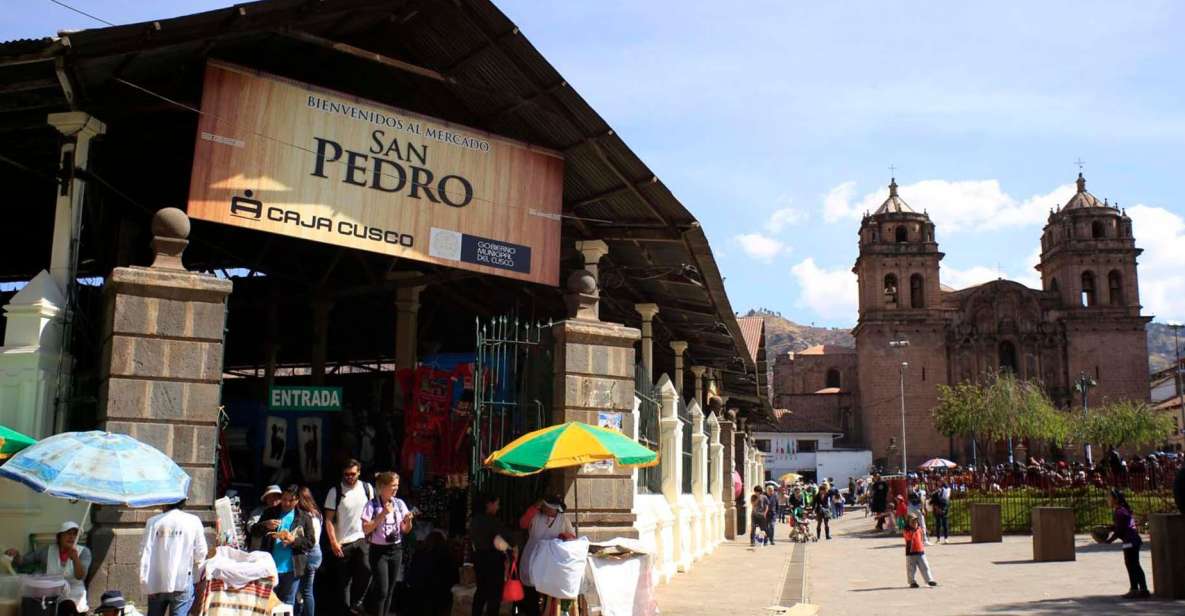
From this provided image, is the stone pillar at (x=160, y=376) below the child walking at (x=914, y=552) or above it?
above

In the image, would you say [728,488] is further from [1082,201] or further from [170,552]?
[1082,201]

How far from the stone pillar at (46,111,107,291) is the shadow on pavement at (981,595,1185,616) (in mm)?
10444

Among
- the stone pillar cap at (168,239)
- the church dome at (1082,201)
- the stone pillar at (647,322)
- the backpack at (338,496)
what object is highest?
the church dome at (1082,201)

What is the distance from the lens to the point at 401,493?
13.2m

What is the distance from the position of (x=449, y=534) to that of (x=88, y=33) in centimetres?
645

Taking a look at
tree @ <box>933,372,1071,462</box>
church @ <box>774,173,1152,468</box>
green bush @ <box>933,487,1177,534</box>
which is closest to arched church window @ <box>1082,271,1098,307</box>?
church @ <box>774,173,1152,468</box>

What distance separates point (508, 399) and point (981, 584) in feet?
26.3

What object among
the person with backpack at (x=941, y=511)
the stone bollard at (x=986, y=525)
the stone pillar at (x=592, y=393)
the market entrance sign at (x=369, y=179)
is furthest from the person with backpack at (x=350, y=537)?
the person with backpack at (x=941, y=511)

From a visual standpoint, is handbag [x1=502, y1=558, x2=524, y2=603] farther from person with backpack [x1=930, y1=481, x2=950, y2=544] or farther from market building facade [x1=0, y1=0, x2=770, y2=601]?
person with backpack [x1=930, y1=481, x2=950, y2=544]

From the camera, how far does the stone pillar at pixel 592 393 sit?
10.4 meters

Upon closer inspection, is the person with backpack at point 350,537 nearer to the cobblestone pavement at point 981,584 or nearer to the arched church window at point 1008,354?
the cobblestone pavement at point 981,584

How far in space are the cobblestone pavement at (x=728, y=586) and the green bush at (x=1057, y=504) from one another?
8664 millimetres

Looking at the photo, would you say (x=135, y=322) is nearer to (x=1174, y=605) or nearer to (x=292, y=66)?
(x=292, y=66)

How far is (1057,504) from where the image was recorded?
85.0 ft
